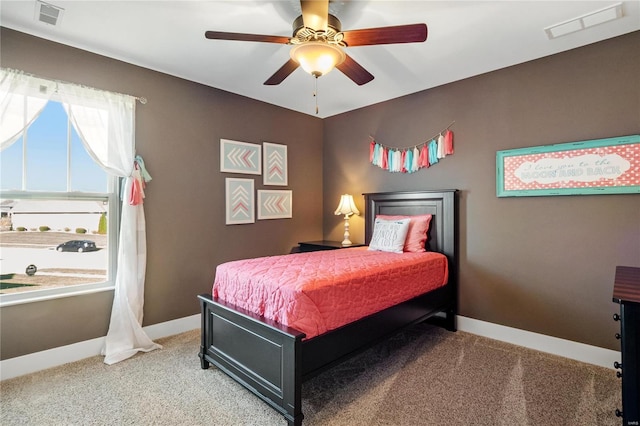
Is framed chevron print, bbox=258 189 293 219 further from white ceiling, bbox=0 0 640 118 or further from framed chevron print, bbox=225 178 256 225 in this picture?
white ceiling, bbox=0 0 640 118

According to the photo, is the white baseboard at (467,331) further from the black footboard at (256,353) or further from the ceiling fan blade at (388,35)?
the ceiling fan blade at (388,35)

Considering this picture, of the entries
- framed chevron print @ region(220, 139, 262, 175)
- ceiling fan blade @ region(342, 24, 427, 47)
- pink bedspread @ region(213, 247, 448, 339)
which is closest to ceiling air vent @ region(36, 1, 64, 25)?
framed chevron print @ region(220, 139, 262, 175)

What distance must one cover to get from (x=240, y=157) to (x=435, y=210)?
2289mm

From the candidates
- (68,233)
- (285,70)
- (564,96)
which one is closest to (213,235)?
(68,233)

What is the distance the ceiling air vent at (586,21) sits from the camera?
7.02 feet

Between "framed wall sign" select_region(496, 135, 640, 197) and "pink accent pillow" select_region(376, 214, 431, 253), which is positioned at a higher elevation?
"framed wall sign" select_region(496, 135, 640, 197)

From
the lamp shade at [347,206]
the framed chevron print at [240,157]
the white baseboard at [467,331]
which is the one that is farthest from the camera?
the lamp shade at [347,206]

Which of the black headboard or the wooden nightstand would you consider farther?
the wooden nightstand

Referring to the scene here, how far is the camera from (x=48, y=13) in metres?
2.20

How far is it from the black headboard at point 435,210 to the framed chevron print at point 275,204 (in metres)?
1.25

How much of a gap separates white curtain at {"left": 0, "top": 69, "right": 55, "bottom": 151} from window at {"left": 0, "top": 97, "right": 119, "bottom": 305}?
0.05 meters

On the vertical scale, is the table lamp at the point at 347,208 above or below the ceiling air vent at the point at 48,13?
below

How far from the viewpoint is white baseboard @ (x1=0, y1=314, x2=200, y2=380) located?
2316 mm

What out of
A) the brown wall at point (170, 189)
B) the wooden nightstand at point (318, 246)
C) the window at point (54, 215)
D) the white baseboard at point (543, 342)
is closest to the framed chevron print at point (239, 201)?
the brown wall at point (170, 189)
